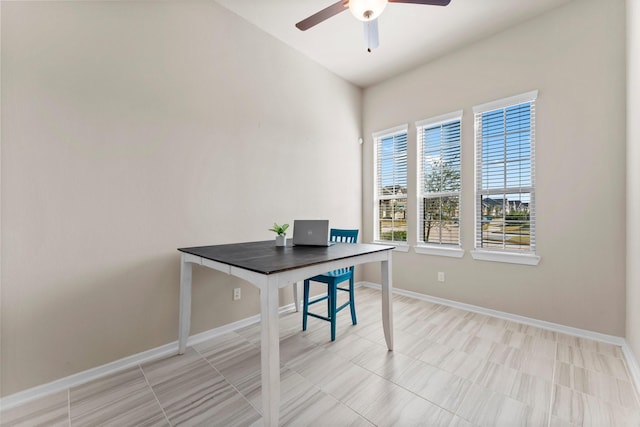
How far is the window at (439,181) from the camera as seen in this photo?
3383mm

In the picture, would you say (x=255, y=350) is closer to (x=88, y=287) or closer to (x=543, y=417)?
(x=88, y=287)

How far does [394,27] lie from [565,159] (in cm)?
217

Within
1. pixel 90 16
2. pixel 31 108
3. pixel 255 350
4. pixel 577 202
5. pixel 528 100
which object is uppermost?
pixel 90 16

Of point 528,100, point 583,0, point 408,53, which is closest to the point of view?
point 583,0

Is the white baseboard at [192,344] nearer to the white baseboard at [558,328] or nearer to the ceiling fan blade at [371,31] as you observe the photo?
the white baseboard at [558,328]

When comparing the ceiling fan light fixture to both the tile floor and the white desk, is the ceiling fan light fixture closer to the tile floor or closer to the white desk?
the white desk

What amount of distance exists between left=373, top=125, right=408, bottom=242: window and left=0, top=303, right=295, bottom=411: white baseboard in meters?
2.53

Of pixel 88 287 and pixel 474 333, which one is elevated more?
pixel 88 287

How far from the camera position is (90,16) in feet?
6.32

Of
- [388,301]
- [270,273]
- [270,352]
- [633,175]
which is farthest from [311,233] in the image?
[633,175]

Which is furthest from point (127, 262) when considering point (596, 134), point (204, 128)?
point (596, 134)

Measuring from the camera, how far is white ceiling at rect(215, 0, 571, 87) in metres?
2.61

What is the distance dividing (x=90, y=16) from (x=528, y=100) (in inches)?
154

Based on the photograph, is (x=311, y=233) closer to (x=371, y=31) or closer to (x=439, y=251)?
(x=371, y=31)
